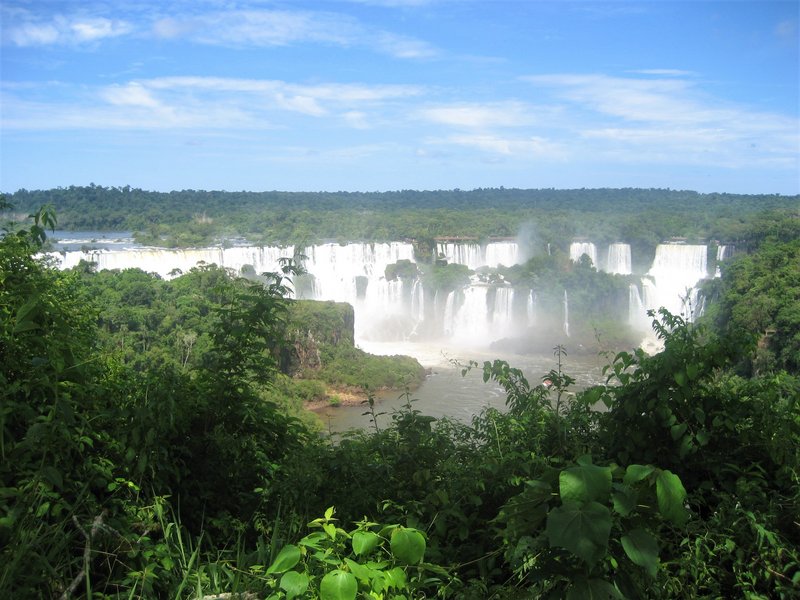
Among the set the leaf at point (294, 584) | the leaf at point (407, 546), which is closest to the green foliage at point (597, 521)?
the leaf at point (407, 546)

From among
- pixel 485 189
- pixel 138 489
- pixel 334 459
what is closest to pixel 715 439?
pixel 334 459

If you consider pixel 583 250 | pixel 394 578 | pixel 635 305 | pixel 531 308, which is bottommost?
pixel 531 308

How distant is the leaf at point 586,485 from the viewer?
4.58 ft

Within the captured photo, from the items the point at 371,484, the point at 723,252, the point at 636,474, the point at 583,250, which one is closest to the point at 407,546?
the point at 636,474

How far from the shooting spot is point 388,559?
1.79 meters

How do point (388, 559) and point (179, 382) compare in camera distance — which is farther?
point (179, 382)

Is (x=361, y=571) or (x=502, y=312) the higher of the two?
(x=361, y=571)

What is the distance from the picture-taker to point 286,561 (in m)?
1.53

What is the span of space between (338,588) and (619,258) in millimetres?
A: 35835

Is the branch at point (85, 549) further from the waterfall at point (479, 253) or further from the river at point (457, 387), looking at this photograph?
the waterfall at point (479, 253)

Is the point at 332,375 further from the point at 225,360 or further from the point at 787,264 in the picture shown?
the point at 225,360

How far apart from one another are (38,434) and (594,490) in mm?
1527

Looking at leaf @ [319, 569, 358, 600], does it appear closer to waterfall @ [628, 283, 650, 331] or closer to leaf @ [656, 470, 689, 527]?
leaf @ [656, 470, 689, 527]

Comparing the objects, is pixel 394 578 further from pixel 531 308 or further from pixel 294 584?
pixel 531 308
